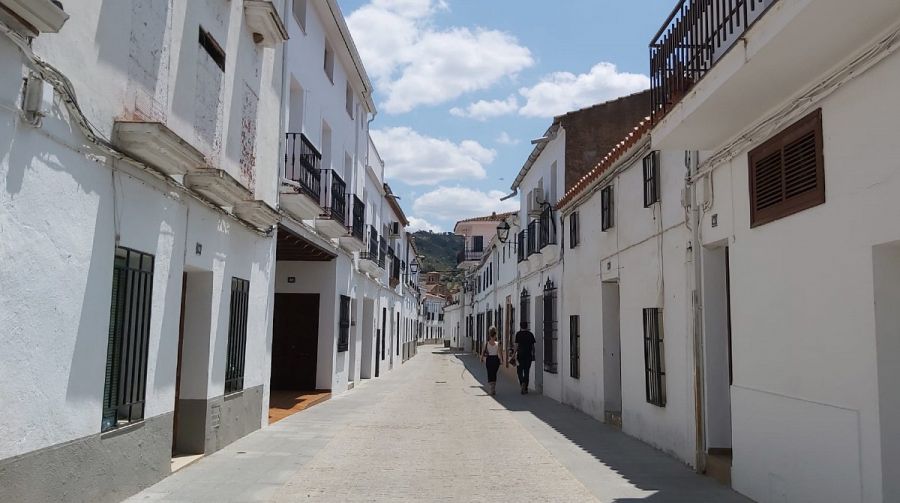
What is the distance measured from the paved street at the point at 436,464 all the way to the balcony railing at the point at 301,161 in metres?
3.77

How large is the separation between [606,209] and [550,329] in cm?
551

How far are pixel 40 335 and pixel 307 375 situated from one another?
1074 cm

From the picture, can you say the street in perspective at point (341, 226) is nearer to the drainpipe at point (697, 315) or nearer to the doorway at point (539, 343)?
the drainpipe at point (697, 315)

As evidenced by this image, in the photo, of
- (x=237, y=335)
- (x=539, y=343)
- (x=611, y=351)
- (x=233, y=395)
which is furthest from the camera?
(x=539, y=343)

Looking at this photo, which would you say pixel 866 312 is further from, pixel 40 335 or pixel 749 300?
pixel 40 335

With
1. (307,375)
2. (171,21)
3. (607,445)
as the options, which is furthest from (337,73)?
(607,445)

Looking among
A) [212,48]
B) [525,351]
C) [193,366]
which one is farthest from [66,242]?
[525,351]

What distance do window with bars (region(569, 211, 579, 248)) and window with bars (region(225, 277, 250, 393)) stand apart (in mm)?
6850

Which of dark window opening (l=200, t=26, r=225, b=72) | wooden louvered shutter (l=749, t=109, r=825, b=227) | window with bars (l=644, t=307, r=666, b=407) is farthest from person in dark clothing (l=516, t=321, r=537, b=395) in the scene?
wooden louvered shutter (l=749, t=109, r=825, b=227)

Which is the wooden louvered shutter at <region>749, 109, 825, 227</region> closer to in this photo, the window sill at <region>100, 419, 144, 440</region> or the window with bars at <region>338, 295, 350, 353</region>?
the window sill at <region>100, 419, 144, 440</region>

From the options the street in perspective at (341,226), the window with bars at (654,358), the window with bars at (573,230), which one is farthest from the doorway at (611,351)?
the window with bars at (573,230)

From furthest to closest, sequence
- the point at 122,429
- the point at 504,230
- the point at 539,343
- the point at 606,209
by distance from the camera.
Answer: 1. the point at 504,230
2. the point at 539,343
3. the point at 606,209
4. the point at 122,429

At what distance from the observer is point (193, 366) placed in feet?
26.1

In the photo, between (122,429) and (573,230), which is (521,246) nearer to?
(573,230)
